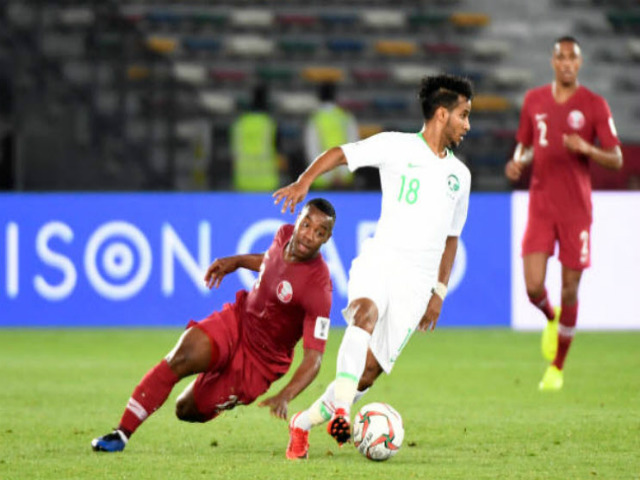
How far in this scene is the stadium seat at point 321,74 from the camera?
2161cm

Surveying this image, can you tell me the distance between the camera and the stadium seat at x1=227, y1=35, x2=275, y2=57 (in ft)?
71.1

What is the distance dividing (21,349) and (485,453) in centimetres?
667

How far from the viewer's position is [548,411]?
888 centimetres

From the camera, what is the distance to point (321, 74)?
853 inches

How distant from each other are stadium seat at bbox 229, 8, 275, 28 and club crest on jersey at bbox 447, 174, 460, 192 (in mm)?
15097

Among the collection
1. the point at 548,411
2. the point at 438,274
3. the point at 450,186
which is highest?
the point at 450,186

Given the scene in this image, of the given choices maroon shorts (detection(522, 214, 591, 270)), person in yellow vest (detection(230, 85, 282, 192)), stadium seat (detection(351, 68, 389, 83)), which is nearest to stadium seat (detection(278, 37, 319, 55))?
stadium seat (detection(351, 68, 389, 83))

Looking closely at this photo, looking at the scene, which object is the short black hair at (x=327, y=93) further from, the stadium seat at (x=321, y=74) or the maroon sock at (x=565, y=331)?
the maroon sock at (x=565, y=331)

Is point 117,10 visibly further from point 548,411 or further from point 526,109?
point 548,411

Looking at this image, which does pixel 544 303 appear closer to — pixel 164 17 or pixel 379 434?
pixel 379 434

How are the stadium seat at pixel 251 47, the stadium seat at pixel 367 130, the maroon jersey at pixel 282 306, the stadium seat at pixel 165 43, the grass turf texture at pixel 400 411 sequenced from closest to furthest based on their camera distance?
1. the grass turf texture at pixel 400 411
2. the maroon jersey at pixel 282 306
3. the stadium seat at pixel 367 130
4. the stadium seat at pixel 165 43
5. the stadium seat at pixel 251 47

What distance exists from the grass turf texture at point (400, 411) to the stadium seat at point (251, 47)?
346 inches

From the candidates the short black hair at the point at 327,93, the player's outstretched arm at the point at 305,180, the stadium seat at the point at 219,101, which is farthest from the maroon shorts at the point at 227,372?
the stadium seat at the point at 219,101

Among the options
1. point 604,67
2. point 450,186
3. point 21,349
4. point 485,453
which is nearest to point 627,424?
point 485,453
